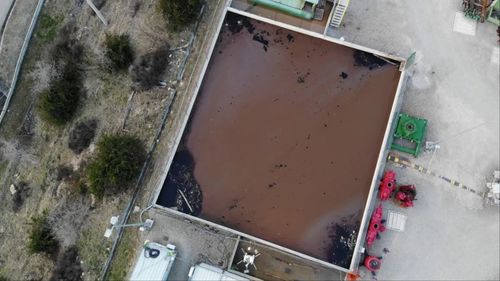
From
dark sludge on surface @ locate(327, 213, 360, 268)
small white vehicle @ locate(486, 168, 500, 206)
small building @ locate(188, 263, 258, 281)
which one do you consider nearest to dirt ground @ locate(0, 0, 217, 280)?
small building @ locate(188, 263, 258, 281)

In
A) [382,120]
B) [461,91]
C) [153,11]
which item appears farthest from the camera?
[153,11]

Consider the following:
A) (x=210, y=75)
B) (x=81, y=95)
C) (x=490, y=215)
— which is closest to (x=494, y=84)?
(x=490, y=215)

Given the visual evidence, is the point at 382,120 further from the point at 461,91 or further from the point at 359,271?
the point at 359,271

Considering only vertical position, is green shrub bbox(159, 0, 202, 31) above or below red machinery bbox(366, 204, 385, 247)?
→ above

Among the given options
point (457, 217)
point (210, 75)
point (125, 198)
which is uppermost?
point (210, 75)

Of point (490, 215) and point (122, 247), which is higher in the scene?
point (490, 215)

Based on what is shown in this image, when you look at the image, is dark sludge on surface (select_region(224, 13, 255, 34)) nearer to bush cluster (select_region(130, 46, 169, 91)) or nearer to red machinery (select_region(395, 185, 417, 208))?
bush cluster (select_region(130, 46, 169, 91))

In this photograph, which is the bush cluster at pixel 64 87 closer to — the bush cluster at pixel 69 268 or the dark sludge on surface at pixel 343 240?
the bush cluster at pixel 69 268

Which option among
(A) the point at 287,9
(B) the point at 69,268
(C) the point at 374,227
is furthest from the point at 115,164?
(C) the point at 374,227
